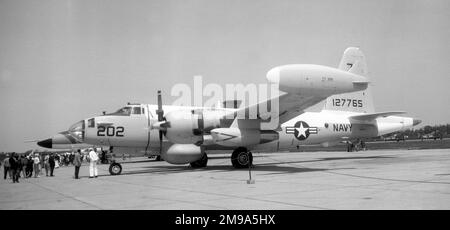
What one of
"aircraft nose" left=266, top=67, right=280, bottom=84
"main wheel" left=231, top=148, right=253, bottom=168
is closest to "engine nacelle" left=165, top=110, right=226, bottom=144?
"main wheel" left=231, top=148, right=253, bottom=168

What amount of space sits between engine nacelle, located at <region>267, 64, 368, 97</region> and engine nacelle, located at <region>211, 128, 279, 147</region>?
17.0 ft

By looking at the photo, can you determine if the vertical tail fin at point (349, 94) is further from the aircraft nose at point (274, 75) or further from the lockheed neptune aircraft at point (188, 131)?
the aircraft nose at point (274, 75)

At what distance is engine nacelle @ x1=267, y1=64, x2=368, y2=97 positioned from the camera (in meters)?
13.3

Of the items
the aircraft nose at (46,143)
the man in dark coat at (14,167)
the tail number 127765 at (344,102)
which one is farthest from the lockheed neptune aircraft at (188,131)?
the aircraft nose at (46,143)

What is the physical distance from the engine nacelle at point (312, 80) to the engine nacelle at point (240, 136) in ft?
17.0

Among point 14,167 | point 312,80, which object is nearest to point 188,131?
point 312,80

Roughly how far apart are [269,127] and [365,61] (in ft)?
30.4

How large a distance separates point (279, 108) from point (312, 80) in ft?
16.6

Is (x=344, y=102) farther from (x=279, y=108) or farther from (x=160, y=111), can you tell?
(x=160, y=111)

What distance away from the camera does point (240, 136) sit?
723 inches

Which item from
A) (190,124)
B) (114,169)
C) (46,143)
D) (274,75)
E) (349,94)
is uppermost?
Answer: (349,94)

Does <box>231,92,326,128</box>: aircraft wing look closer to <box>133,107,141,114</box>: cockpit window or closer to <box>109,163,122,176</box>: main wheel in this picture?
<box>133,107,141,114</box>: cockpit window
